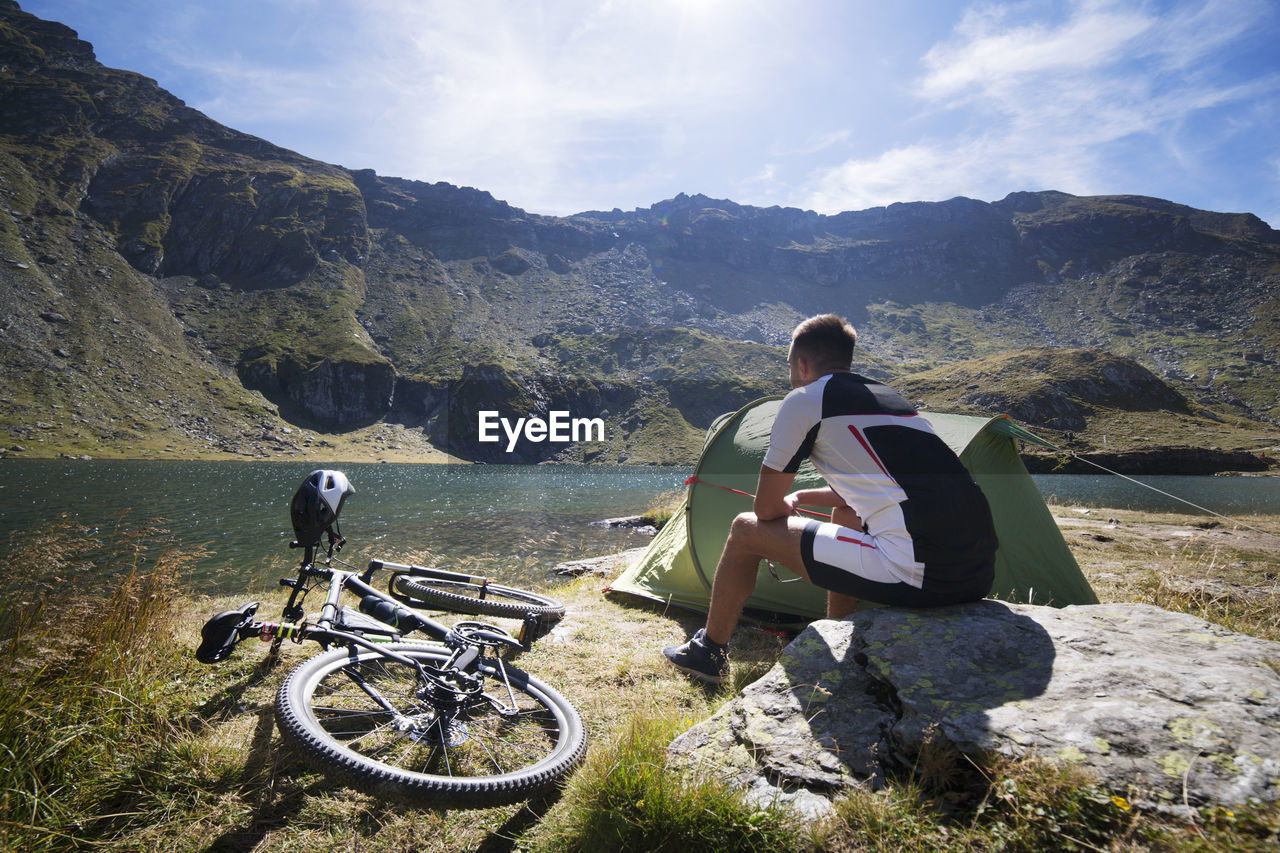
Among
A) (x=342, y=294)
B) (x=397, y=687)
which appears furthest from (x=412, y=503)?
(x=342, y=294)

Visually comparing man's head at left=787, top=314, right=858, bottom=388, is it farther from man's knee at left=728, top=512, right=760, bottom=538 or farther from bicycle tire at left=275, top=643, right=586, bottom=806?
bicycle tire at left=275, top=643, right=586, bottom=806

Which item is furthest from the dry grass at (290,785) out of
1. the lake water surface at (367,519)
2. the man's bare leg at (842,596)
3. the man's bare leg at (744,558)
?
the lake water surface at (367,519)

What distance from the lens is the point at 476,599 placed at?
6484 millimetres

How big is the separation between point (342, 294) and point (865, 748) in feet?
661

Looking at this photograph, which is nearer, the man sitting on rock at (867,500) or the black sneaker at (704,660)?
the man sitting on rock at (867,500)

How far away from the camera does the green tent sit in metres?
6.61

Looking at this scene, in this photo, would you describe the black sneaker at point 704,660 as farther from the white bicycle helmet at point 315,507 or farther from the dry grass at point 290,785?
the white bicycle helmet at point 315,507

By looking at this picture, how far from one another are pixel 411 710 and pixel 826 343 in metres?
4.07

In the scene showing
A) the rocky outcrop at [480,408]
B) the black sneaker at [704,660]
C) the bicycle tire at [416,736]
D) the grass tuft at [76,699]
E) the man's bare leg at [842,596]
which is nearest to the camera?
the grass tuft at [76,699]

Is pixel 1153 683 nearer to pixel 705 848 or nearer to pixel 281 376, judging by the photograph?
pixel 705 848


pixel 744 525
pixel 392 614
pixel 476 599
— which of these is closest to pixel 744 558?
pixel 744 525

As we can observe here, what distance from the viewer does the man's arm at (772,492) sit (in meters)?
4.21

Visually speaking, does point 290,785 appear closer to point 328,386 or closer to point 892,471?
point 892,471

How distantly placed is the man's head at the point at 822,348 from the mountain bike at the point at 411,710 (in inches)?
123
